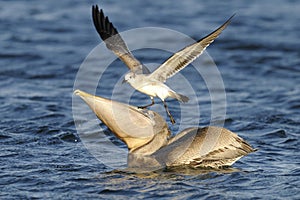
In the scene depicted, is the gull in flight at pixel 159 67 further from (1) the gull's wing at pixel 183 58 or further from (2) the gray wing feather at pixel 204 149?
(2) the gray wing feather at pixel 204 149

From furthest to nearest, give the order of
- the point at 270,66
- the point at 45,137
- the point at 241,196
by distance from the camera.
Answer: the point at 270,66 < the point at 45,137 < the point at 241,196

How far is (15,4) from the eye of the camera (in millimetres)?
20109

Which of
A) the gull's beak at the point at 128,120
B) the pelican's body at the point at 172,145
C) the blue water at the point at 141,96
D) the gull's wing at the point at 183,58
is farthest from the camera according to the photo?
the gull's wing at the point at 183,58

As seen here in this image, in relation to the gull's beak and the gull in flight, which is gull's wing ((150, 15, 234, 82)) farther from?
the gull's beak

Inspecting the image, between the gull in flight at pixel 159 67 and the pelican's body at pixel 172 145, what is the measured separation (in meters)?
0.62

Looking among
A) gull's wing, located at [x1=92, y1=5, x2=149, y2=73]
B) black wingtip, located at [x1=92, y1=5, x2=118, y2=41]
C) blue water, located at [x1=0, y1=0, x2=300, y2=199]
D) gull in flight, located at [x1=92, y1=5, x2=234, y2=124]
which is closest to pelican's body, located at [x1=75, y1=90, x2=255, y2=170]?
blue water, located at [x1=0, y1=0, x2=300, y2=199]

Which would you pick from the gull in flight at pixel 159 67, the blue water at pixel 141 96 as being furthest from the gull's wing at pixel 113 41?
the blue water at pixel 141 96

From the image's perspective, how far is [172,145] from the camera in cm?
819

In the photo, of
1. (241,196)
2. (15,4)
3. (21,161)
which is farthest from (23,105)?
(15,4)

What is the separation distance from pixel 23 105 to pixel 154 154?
431 cm

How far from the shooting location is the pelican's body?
802cm

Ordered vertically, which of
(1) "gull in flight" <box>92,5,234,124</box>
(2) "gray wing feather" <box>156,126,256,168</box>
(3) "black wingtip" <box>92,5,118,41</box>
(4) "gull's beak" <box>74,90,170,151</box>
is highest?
(3) "black wingtip" <box>92,5,118,41</box>

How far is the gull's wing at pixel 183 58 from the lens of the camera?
8.36 meters

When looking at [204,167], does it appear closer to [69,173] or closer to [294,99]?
[69,173]
